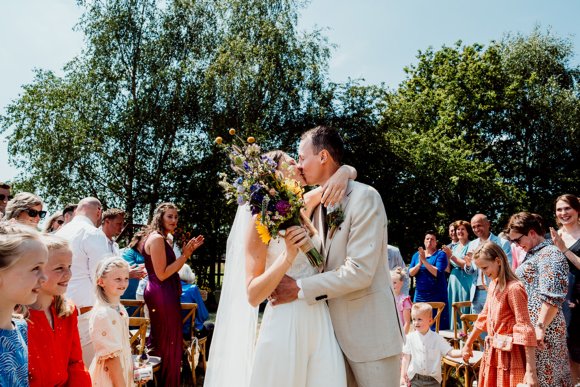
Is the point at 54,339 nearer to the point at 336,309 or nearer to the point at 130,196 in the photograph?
the point at 336,309

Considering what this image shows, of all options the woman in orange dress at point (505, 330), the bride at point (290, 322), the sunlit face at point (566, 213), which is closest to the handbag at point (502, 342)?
the woman in orange dress at point (505, 330)

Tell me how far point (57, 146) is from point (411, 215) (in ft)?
44.1

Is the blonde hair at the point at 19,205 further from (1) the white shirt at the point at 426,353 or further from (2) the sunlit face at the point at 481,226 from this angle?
(2) the sunlit face at the point at 481,226

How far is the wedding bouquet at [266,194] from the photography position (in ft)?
8.55

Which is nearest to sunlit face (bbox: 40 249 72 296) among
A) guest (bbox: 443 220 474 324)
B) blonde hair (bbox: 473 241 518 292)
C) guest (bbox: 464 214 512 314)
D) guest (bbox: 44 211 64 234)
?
blonde hair (bbox: 473 241 518 292)

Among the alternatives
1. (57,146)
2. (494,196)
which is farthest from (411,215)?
(57,146)

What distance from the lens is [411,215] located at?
800 inches

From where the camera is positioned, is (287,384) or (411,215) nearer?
(287,384)

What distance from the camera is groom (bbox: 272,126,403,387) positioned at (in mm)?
2668

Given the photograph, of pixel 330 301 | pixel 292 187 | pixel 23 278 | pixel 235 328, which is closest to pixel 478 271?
pixel 235 328

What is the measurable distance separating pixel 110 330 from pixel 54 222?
4.09 metres

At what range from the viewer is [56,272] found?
2805 millimetres

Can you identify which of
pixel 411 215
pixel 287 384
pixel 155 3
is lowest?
pixel 287 384

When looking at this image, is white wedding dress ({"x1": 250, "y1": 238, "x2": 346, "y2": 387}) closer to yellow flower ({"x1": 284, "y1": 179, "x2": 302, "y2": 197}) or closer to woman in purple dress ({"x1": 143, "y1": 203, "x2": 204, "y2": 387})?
yellow flower ({"x1": 284, "y1": 179, "x2": 302, "y2": 197})
